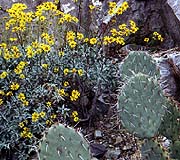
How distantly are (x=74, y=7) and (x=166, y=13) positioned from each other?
1.34m

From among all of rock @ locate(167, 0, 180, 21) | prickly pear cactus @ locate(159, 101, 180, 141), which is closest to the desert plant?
prickly pear cactus @ locate(159, 101, 180, 141)

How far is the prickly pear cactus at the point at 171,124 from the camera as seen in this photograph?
2766 mm

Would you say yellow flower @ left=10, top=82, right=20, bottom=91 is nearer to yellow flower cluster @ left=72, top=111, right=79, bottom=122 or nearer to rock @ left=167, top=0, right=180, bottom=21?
yellow flower cluster @ left=72, top=111, right=79, bottom=122

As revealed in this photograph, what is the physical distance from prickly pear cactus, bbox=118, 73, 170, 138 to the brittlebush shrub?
1.46 metres

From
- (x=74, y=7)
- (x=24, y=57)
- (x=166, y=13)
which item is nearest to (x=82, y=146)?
(x=24, y=57)

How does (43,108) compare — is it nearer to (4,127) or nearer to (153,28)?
(4,127)

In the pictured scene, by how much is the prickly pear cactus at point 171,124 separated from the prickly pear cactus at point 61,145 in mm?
979

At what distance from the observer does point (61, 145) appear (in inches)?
73.8

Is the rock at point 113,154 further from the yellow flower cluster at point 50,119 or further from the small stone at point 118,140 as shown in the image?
the yellow flower cluster at point 50,119

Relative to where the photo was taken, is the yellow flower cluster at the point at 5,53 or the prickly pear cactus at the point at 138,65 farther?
the yellow flower cluster at the point at 5,53

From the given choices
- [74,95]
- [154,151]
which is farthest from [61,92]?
[154,151]

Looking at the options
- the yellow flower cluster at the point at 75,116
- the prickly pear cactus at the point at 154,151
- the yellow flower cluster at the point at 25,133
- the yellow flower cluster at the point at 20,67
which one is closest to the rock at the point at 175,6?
the yellow flower cluster at the point at 75,116

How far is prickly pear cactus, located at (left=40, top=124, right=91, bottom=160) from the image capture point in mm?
1870

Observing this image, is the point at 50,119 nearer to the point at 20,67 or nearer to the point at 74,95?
the point at 74,95
